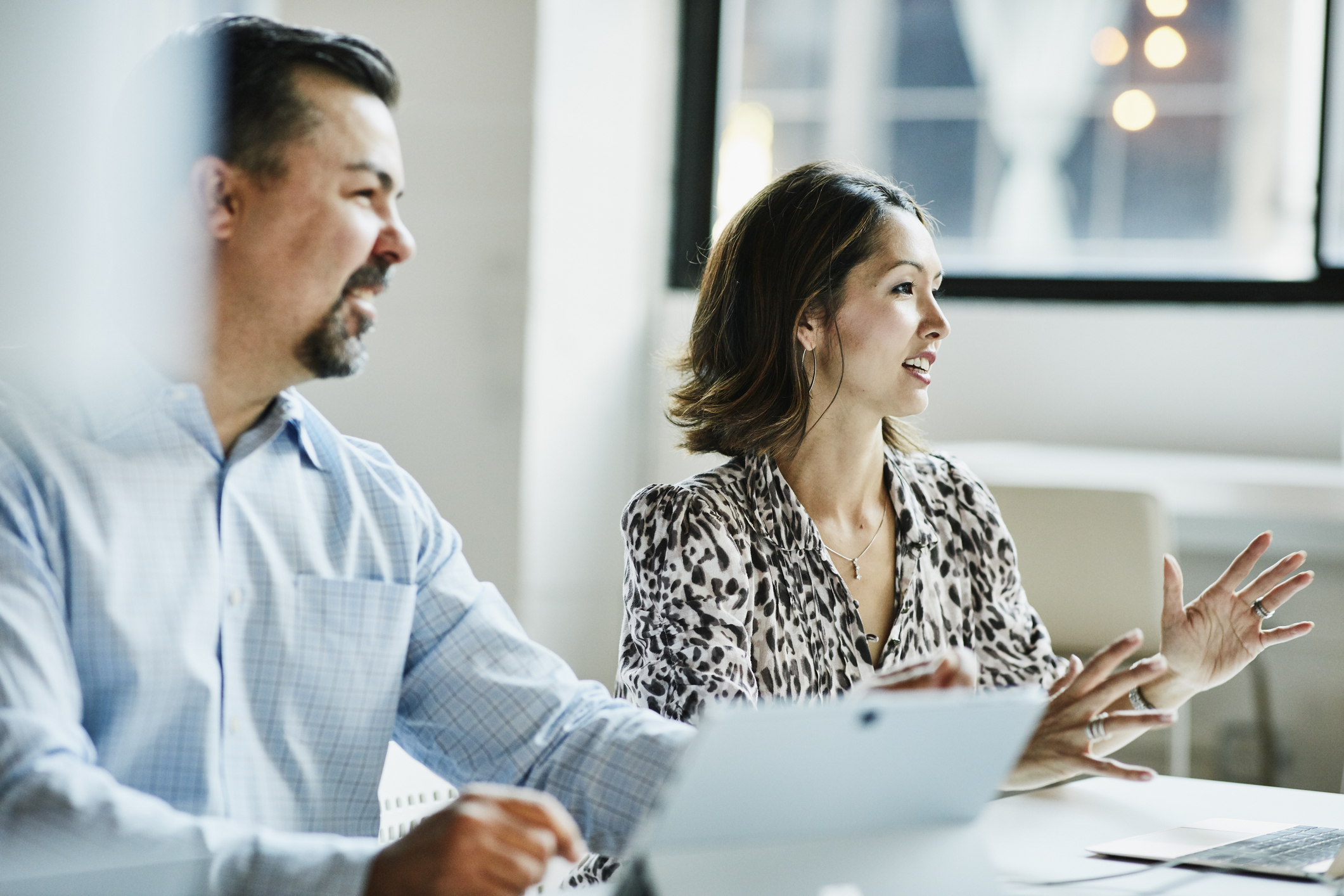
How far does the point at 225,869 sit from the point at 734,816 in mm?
335

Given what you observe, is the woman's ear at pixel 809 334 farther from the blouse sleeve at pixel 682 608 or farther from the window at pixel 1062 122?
the window at pixel 1062 122

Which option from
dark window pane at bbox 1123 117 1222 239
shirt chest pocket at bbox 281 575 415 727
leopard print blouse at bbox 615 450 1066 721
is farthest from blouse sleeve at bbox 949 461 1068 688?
dark window pane at bbox 1123 117 1222 239

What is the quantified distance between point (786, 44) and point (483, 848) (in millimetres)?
3063

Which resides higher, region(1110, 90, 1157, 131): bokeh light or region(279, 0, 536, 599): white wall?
region(1110, 90, 1157, 131): bokeh light

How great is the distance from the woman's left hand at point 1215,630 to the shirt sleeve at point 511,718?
67 centimetres

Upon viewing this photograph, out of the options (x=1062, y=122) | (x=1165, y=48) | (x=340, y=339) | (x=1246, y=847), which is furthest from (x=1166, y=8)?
(x=340, y=339)

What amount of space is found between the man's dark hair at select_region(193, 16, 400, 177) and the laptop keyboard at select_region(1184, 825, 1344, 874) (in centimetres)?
98

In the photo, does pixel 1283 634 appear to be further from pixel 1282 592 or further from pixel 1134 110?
pixel 1134 110

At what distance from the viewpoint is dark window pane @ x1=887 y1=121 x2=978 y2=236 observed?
3.39 metres

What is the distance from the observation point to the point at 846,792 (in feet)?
2.65

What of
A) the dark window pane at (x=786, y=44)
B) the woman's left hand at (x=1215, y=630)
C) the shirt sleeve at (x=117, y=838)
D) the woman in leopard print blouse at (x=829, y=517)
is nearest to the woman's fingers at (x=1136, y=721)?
the woman in leopard print blouse at (x=829, y=517)

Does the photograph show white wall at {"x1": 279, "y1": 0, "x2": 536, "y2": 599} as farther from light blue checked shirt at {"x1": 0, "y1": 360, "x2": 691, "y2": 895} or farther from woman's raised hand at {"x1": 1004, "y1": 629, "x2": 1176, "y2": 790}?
woman's raised hand at {"x1": 1004, "y1": 629, "x2": 1176, "y2": 790}

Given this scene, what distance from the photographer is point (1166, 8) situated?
318 centimetres

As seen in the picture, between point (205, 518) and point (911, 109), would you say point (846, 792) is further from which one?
point (911, 109)
